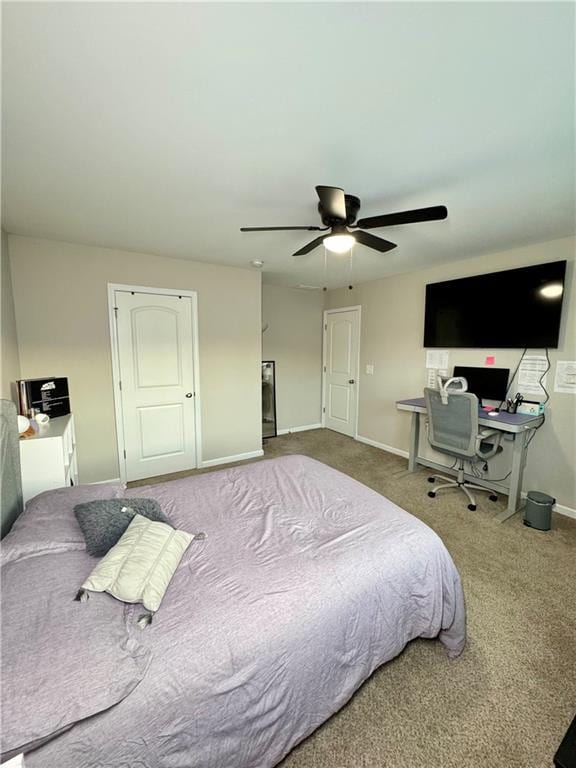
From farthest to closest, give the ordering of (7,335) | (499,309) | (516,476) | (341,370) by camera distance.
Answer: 1. (341,370)
2. (499,309)
3. (516,476)
4. (7,335)

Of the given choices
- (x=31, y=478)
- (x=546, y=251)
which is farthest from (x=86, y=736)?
(x=546, y=251)

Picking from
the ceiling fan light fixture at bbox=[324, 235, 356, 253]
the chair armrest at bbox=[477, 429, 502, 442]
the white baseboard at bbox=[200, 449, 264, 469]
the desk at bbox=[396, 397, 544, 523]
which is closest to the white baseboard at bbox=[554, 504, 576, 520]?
the desk at bbox=[396, 397, 544, 523]

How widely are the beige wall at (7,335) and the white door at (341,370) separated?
4.04 meters

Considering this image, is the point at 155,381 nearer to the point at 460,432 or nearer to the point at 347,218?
the point at 347,218

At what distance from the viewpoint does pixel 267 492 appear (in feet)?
6.18

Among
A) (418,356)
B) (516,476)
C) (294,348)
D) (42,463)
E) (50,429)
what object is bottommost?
(516,476)

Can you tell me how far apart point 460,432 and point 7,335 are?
3.98 metres

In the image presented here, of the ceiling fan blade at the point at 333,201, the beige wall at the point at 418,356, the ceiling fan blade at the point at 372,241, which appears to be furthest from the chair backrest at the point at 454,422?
the ceiling fan blade at the point at 333,201

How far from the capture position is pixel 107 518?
130 centimetres

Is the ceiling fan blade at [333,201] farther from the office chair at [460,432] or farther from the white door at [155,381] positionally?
the white door at [155,381]

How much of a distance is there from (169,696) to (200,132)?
81.2 inches


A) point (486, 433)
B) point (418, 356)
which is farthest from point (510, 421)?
point (418, 356)

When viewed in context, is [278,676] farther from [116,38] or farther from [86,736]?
[116,38]

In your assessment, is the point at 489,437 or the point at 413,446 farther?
the point at 413,446
